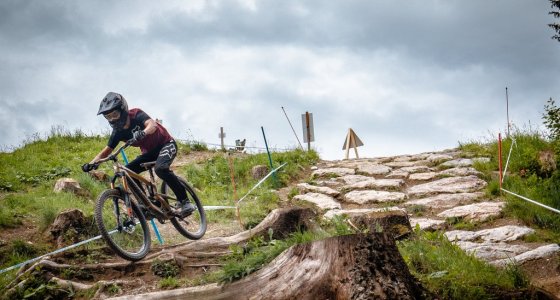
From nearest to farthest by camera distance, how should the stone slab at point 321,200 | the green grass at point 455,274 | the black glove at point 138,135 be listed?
the green grass at point 455,274 → the black glove at point 138,135 → the stone slab at point 321,200

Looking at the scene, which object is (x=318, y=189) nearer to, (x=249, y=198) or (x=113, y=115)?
(x=249, y=198)

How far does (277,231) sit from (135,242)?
224cm

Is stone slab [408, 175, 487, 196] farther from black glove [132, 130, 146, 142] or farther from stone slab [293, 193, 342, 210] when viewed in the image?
black glove [132, 130, 146, 142]

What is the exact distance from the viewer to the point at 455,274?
14.4 ft

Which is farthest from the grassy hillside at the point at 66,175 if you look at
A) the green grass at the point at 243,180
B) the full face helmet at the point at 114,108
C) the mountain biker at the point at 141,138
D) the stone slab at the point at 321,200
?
the full face helmet at the point at 114,108

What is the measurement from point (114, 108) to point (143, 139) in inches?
28.7

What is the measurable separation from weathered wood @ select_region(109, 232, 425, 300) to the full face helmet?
3.45 meters

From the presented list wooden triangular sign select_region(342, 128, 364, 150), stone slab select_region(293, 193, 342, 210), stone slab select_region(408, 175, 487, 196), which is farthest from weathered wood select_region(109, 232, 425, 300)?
wooden triangular sign select_region(342, 128, 364, 150)

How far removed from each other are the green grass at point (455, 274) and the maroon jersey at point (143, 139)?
375 cm

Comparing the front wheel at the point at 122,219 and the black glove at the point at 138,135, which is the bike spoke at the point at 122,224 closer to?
the front wheel at the point at 122,219

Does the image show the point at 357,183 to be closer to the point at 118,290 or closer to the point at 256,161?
the point at 256,161

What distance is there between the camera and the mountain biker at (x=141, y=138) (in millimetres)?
6238

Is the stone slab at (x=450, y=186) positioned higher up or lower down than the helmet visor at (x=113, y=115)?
lower down

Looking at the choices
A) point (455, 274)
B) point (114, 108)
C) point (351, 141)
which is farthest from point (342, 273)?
point (351, 141)
